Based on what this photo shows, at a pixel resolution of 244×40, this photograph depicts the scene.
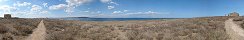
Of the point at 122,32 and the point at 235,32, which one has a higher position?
the point at 235,32

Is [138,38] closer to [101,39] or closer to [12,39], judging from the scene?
[101,39]

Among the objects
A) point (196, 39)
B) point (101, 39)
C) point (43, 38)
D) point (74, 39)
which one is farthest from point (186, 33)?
point (43, 38)

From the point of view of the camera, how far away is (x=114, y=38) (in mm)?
21984

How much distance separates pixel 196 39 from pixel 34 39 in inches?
412

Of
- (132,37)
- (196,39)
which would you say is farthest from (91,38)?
(196,39)

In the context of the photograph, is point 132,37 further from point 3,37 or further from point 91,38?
point 3,37

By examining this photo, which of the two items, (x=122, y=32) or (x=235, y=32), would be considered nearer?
(x=235, y=32)

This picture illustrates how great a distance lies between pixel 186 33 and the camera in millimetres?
23531

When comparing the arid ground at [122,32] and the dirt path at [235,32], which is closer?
the dirt path at [235,32]

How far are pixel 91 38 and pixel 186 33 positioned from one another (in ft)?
24.5

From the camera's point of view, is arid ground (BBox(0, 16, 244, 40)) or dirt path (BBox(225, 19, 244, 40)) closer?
dirt path (BBox(225, 19, 244, 40))

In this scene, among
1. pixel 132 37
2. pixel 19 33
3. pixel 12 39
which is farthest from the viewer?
pixel 19 33

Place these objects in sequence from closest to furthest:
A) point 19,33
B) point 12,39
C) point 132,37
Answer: point 12,39 → point 132,37 → point 19,33

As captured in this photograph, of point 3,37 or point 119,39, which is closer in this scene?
point 3,37
